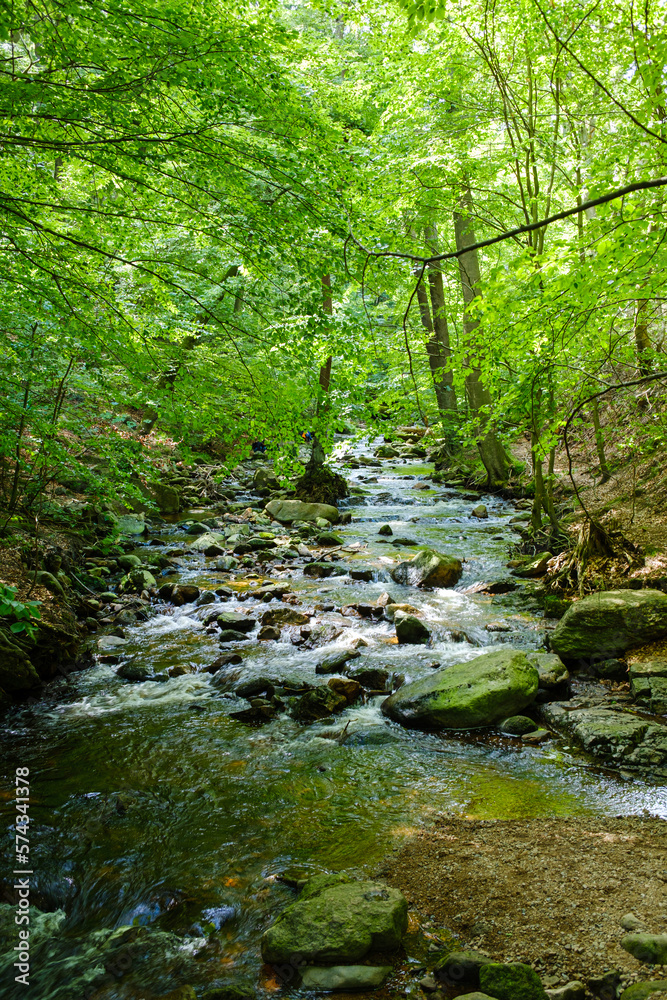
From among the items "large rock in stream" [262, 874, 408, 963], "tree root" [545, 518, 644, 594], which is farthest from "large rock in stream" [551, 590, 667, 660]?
"large rock in stream" [262, 874, 408, 963]

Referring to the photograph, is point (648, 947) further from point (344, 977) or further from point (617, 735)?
point (617, 735)

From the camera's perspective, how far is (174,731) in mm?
5320

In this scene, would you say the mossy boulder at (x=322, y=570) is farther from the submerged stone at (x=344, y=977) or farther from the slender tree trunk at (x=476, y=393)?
the submerged stone at (x=344, y=977)

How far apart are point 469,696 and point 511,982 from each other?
9.46 feet

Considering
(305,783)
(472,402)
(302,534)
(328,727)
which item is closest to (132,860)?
(305,783)

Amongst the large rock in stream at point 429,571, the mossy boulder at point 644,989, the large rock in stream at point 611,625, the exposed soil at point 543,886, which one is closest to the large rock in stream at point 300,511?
the large rock in stream at point 429,571

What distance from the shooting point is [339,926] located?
2.80m

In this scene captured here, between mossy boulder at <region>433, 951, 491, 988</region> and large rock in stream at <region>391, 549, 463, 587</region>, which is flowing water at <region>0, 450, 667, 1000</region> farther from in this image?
large rock in stream at <region>391, 549, 463, 587</region>

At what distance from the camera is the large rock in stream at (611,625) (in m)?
5.85

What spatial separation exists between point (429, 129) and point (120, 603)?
982cm

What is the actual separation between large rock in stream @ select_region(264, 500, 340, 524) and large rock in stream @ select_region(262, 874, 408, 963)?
36.0 ft

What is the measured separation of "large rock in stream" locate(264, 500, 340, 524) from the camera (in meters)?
14.0

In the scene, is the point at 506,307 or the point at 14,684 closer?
the point at 506,307

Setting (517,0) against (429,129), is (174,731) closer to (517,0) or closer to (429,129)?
(517,0)
